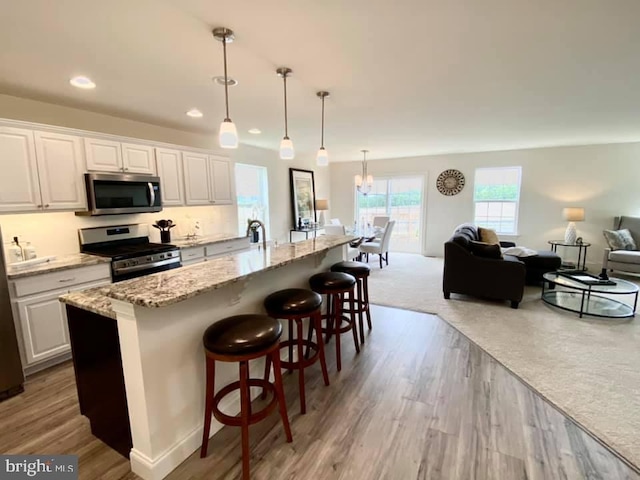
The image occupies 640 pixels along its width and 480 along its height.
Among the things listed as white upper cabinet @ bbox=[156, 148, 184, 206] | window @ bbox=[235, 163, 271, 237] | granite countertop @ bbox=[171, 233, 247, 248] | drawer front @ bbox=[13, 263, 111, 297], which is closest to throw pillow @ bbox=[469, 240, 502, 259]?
granite countertop @ bbox=[171, 233, 247, 248]

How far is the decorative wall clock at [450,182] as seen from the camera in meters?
6.76

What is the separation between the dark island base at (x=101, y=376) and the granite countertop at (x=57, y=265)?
1045mm

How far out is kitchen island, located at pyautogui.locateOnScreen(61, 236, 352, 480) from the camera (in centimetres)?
147

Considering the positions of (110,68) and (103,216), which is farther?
(103,216)

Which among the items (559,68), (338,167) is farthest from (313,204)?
(559,68)

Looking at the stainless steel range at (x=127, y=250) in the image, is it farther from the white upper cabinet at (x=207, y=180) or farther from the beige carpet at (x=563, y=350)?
the beige carpet at (x=563, y=350)

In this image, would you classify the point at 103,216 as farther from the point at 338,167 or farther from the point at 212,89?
the point at 338,167

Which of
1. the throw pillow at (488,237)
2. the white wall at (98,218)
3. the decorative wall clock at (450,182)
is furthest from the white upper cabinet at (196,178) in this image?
the decorative wall clock at (450,182)

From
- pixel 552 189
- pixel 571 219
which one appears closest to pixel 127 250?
pixel 571 219

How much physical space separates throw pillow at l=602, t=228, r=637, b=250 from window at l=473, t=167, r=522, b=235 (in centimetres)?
150

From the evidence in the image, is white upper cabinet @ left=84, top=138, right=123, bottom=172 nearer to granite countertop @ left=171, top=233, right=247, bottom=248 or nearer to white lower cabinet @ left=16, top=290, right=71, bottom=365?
granite countertop @ left=171, top=233, right=247, bottom=248

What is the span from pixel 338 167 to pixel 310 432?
23.1 feet

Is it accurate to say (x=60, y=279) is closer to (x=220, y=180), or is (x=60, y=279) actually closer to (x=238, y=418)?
(x=238, y=418)

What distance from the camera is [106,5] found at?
1.52m
